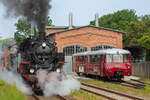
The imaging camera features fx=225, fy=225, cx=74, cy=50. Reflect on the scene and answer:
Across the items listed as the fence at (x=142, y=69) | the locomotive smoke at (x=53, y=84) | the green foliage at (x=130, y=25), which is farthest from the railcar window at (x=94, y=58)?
the green foliage at (x=130, y=25)

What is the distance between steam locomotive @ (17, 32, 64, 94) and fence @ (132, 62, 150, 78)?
33.1 feet

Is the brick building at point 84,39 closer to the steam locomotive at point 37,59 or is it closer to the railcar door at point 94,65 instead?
the railcar door at point 94,65

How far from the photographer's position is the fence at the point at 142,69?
1889 cm

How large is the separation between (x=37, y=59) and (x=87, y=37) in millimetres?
19357

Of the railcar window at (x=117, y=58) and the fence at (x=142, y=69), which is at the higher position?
the railcar window at (x=117, y=58)

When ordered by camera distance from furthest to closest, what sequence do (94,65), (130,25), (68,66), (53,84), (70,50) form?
1. (130,25)
2. (70,50)
3. (68,66)
4. (94,65)
5. (53,84)

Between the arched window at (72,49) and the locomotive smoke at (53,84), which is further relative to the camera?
the arched window at (72,49)

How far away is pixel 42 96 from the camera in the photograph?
10.5m

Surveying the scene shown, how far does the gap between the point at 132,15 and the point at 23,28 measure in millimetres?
39397

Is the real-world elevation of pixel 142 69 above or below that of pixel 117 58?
below

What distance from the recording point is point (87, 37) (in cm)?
2972

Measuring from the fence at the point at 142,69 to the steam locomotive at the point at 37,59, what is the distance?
1010 cm

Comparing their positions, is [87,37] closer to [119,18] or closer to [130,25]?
[130,25]

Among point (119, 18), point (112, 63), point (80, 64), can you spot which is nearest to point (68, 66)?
point (80, 64)
